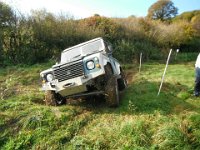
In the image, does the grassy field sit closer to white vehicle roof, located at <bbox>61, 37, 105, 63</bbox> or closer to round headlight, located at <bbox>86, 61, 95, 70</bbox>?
round headlight, located at <bbox>86, 61, 95, 70</bbox>

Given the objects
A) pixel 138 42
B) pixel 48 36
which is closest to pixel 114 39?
pixel 138 42

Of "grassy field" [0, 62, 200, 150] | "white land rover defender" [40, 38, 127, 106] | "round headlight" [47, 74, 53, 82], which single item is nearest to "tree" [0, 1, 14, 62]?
"grassy field" [0, 62, 200, 150]

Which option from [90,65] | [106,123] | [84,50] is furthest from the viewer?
[84,50]

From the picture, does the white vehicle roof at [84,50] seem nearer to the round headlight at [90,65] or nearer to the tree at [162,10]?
the round headlight at [90,65]

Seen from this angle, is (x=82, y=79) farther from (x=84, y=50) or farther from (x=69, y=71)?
(x=84, y=50)

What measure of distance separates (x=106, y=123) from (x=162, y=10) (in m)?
36.1

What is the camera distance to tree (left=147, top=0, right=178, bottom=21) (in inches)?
1610

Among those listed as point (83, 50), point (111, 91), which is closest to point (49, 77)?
point (83, 50)

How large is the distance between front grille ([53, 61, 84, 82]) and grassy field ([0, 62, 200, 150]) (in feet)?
2.80

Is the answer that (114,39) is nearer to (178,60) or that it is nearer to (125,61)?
(125,61)

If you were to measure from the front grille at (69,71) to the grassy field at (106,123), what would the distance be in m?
0.85

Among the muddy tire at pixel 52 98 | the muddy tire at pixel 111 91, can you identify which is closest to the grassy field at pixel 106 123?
the muddy tire at pixel 111 91

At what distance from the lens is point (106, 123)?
7.21 m

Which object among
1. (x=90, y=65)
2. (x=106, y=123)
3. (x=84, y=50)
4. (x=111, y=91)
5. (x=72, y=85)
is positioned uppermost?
(x=84, y=50)
